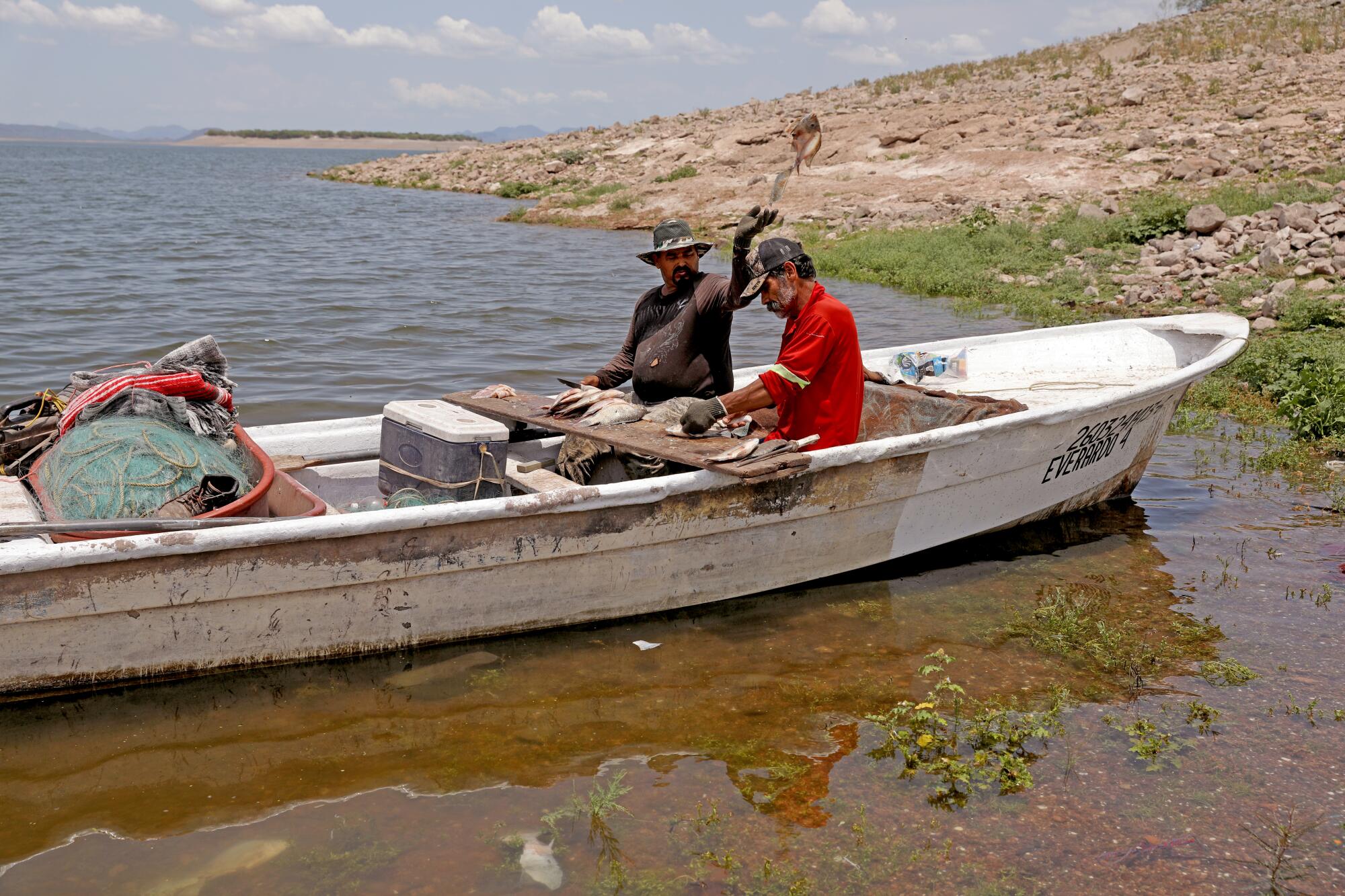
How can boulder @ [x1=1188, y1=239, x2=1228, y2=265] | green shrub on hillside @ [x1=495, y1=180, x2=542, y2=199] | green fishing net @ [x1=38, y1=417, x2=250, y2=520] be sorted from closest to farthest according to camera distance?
green fishing net @ [x1=38, y1=417, x2=250, y2=520] < boulder @ [x1=1188, y1=239, x2=1228, y2=265] < green shrub on hillside @ [x1=495, y1=180, x2=542, y2=199]

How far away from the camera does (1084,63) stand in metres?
30.1

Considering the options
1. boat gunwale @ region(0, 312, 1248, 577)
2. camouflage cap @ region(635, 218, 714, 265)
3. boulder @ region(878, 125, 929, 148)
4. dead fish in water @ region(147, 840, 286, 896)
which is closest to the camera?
dead fish in water @ region(147, 840, 286, 896)

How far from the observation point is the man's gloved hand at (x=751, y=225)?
214 inches

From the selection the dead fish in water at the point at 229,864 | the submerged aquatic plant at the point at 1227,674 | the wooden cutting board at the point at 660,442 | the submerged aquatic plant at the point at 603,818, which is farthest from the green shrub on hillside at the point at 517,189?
the dead fish in water at the point at 229,864

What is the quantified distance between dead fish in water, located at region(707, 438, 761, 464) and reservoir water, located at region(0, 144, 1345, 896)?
0.91m

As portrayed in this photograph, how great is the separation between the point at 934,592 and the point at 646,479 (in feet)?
6.23

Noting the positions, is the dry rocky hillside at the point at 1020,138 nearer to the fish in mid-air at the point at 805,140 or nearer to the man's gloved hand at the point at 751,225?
the fish in mid-air at the point at 805,140

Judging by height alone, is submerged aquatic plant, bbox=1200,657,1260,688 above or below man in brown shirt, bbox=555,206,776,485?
below

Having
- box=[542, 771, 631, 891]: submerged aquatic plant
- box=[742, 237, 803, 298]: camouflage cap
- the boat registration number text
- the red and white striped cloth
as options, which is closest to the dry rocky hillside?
the boat registration number text

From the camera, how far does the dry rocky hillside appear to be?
18.7 metres

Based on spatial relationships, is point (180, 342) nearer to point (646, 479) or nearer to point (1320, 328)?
point (646, 479)

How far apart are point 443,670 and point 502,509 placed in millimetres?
821

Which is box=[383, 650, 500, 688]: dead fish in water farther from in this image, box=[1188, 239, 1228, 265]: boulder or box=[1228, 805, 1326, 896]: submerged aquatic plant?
A: box=[1188, 239, 1228, 265]: boulder

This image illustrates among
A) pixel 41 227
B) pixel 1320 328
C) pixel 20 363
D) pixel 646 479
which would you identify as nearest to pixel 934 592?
pixel 646 479
